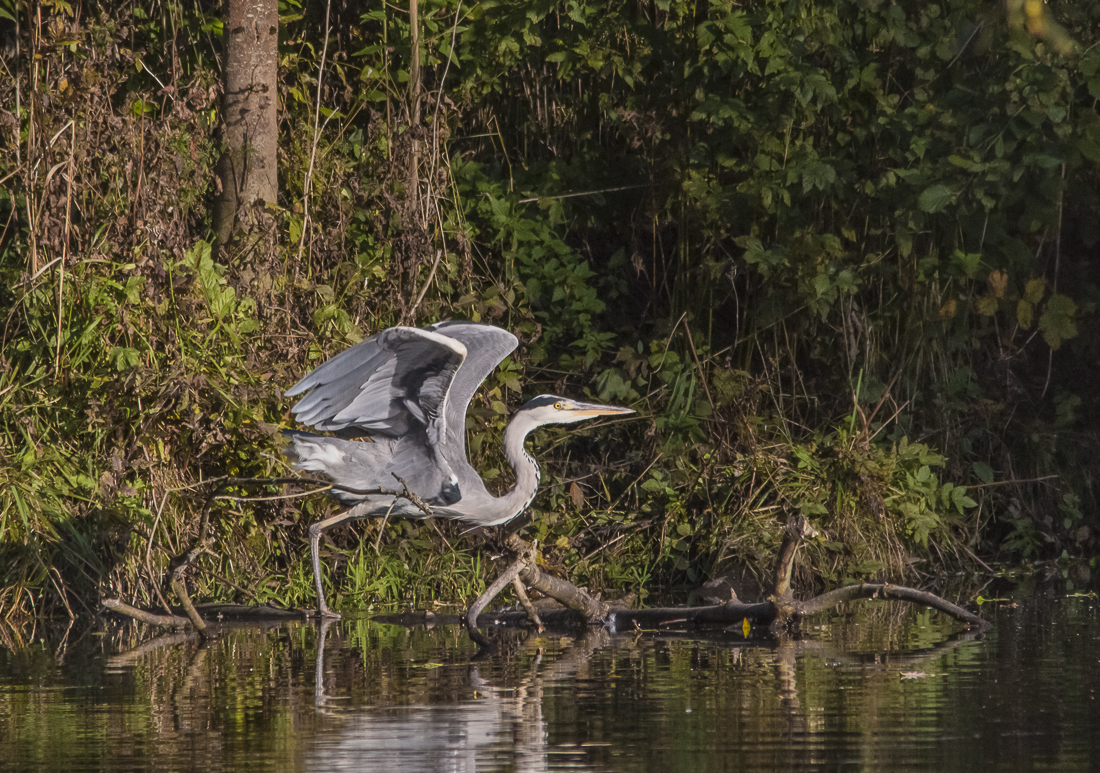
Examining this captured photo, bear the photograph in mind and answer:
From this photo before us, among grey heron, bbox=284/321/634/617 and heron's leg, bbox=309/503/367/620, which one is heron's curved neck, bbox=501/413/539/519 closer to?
grey heron, bbox=284/321/634/617

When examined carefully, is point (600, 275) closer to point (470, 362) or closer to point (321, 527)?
point (470, 362)

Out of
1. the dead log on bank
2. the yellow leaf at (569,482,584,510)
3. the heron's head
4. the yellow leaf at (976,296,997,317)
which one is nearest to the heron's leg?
the dead log on bank

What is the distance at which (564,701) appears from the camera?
197 inches

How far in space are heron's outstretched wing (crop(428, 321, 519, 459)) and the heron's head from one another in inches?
17.8

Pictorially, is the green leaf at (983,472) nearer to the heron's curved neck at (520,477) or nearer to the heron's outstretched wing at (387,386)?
the heron's curved neck at (520,477)

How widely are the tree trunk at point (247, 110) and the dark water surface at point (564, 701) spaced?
298 centimetres

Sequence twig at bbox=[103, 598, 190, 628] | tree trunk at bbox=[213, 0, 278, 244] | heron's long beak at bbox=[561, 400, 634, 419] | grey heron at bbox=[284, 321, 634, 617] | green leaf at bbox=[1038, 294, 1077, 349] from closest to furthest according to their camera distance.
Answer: twig at bbox=[103, 598, 190, 628] → grey heron at bbox=[284, 321, 634, 617] → heron's long beak at bbox=[561, 400, 634, 419] → green leaf at bbox=[1038, 294, 1077, 349] → tree trunk at bbox=[213, 0, 278, 244]

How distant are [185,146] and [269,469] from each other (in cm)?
202

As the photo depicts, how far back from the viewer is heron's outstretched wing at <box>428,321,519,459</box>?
24.5 ft

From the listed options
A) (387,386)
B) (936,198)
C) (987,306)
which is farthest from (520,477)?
(987,306)

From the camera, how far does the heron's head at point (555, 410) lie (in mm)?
7973

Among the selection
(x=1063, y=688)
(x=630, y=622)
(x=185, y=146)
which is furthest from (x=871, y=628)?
(x=185, y=146)

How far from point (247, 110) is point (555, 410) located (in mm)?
2771

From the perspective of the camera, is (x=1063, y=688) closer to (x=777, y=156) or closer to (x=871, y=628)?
(x=871, y=628)
